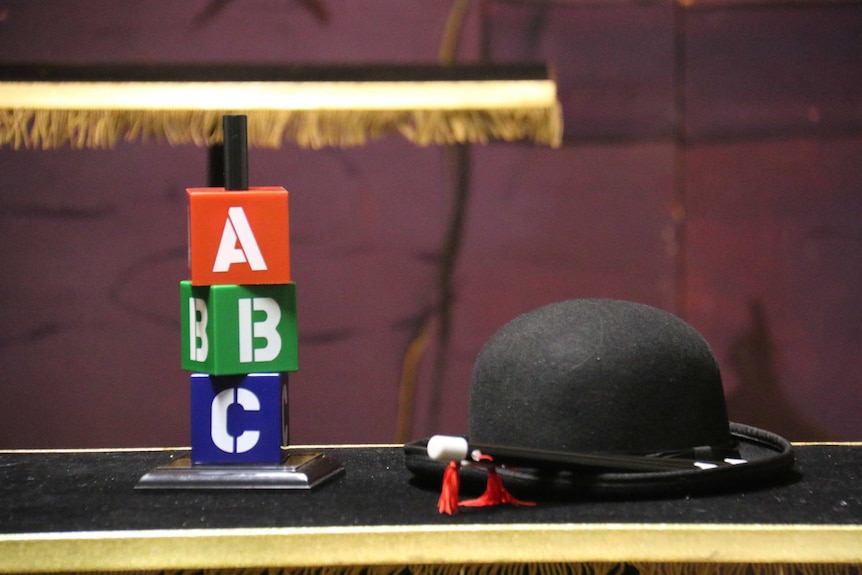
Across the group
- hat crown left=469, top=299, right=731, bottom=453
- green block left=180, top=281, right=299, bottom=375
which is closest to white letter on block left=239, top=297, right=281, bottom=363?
green block left=180, top=281, right=299, bottom=375

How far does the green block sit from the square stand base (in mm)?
110

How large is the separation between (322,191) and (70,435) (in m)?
0.82

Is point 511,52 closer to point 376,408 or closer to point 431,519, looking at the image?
point 376,408

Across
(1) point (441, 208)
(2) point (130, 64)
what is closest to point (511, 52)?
(1) point (441, 208)

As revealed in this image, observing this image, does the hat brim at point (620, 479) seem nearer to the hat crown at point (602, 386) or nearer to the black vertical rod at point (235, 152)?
the hat crown at point (602, 386)

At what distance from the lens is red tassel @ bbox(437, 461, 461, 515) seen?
1025mm

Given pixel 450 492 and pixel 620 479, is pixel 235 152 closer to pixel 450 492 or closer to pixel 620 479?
pixel 450 492

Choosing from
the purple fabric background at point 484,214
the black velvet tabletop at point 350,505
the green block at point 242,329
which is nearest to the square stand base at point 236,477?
the black velvet tabletop at point 350,505

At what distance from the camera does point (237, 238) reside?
3.72 ft

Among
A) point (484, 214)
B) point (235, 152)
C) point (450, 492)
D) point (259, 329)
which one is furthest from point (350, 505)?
point (484, 214)

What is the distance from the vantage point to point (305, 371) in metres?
2.39

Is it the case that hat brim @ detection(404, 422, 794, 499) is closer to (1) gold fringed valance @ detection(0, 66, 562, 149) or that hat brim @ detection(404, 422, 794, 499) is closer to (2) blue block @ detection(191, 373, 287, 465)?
(2) blue block @ detection(191, 373, 287, 465)

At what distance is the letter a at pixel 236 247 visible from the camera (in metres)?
1.13

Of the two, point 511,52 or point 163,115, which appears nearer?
point 163,115
